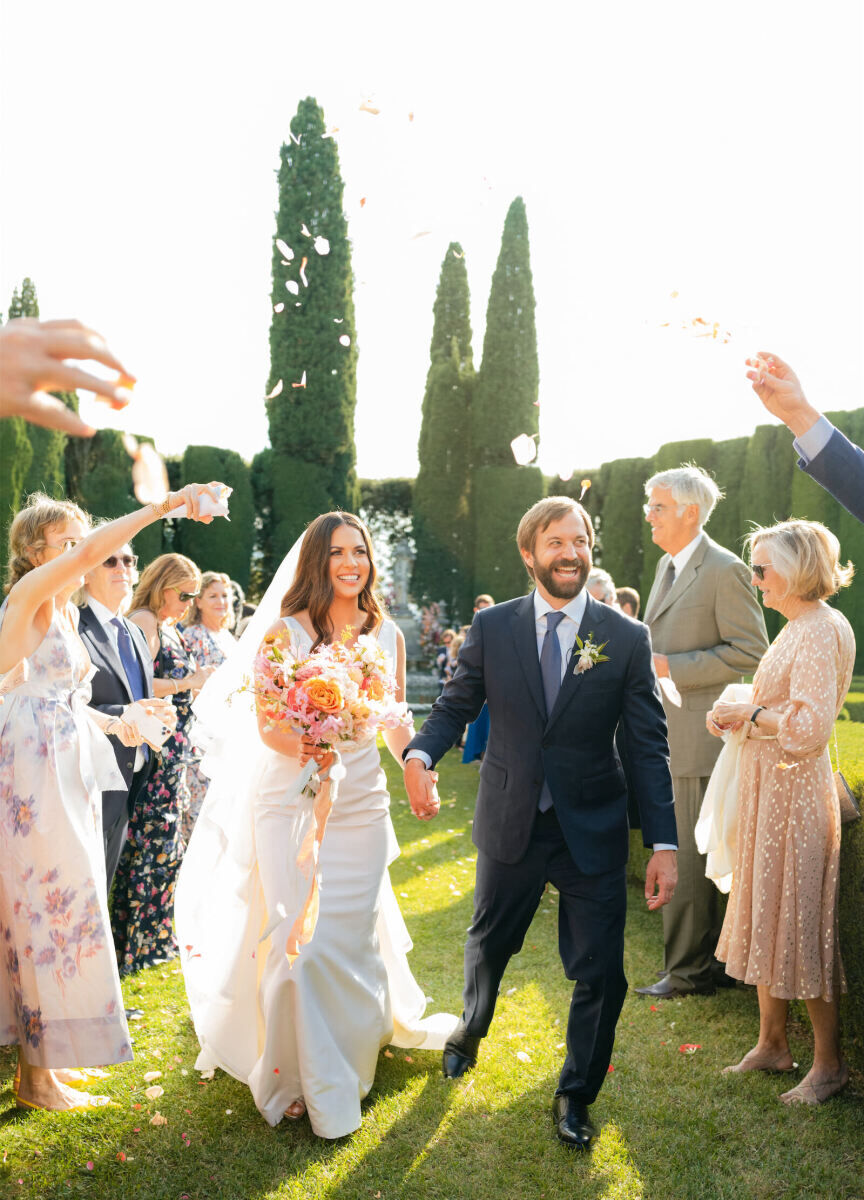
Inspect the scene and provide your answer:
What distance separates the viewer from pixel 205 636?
6961 millimetres

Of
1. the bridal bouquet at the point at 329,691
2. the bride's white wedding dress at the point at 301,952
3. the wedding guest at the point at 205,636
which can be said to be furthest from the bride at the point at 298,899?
the wedding guest at the point at 205,636

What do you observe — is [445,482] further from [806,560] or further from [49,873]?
[49,873]

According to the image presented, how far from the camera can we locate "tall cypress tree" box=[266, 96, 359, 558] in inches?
928

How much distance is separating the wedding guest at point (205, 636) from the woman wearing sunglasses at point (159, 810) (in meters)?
0.58

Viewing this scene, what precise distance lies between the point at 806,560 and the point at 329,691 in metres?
2.04

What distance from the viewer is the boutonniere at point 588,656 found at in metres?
3.57

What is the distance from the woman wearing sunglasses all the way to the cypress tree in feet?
53.4

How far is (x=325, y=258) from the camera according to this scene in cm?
2380

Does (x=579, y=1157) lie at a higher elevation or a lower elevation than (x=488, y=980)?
lower

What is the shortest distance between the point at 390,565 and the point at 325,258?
28.4ft

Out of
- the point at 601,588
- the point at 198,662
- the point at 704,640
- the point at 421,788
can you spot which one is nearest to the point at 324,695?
the point at 421,788

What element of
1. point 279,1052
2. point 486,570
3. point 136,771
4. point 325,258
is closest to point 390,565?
point 486,570

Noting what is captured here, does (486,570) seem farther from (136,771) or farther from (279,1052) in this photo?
(279,1052)

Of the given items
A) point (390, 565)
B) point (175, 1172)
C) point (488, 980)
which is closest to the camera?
point (175, 1172)
